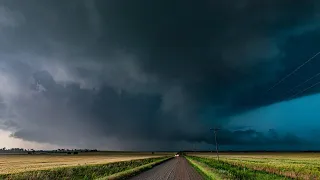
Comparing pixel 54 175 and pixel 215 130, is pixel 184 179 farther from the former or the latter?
pixel 215 130

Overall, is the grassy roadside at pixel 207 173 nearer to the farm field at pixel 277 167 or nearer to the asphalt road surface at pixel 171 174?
the farm field at pixel 277 167

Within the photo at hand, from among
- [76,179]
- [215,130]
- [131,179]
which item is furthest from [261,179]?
[215,130]

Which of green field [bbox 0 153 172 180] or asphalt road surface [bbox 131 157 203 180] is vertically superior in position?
green field [bbox 0 153 172 180]

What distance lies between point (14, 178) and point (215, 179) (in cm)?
2187

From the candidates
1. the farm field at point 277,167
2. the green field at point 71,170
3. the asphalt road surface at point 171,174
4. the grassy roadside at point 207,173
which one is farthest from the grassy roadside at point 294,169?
the green field at point 71,170

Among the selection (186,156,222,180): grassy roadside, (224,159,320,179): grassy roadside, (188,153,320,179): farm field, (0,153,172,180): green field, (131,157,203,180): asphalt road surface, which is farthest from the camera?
(188,153,320,179): farm field

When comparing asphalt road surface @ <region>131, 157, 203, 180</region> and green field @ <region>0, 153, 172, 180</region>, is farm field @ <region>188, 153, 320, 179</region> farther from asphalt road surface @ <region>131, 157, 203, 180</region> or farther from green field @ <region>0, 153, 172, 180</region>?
green field @ <region>0, 153, 172, 180</region>

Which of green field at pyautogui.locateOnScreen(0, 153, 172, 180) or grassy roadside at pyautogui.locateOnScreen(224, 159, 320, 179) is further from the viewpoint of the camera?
green field at pyautogui.locateOnScreen(0, 153, 172, 180)

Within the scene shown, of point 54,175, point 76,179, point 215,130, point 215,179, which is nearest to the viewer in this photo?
point 215,179

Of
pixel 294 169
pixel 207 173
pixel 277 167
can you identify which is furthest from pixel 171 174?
pixel 277 167

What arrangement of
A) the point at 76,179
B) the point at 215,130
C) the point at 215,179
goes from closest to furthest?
the point at 215,179, the point at 76,179, the point at 215,130

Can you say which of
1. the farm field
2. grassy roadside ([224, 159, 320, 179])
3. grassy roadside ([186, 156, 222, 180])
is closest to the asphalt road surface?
grassy roadside ([186, 156, 222, 180])

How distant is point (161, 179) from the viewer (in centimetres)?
2975

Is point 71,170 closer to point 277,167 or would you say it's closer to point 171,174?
point 171,174
